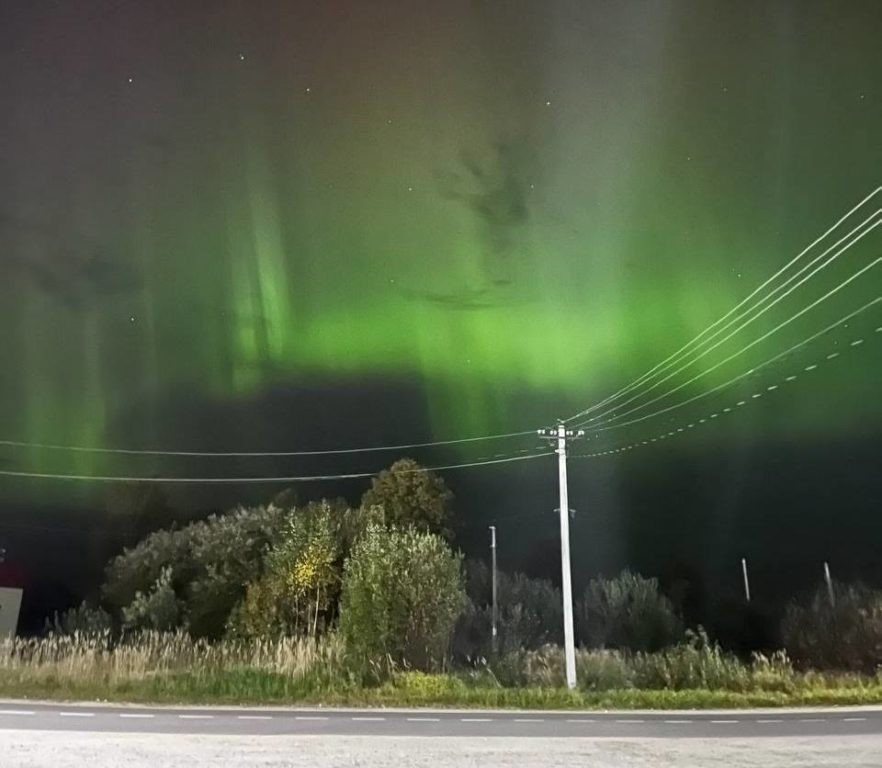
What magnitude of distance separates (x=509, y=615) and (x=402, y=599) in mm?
2056

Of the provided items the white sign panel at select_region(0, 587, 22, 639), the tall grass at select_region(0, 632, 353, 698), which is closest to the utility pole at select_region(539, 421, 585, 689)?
the tall grass at select_region(0, 632, 353, 698)

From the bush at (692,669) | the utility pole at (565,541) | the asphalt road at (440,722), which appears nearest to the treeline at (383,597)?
the bush at (692,669)

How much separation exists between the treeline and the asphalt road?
2.05 metres

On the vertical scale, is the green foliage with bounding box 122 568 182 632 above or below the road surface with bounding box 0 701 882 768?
above

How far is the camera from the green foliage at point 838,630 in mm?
9445

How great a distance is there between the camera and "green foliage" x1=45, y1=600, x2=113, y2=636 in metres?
9.96

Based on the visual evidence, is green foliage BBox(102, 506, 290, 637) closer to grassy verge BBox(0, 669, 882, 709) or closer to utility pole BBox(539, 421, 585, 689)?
grassy verge BBox(0, 669, 882, 709)

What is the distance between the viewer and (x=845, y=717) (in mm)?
6492

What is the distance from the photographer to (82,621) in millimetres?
10602

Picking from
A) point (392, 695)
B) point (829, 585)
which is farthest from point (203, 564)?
point (829, 585)

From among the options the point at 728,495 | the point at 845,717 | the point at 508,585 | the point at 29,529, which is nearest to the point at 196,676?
the point at 508,585

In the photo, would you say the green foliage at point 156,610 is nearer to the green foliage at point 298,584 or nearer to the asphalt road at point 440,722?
the green foliage at point 298,584

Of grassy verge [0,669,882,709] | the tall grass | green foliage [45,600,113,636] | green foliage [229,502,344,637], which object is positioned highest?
green foliage [229,502,344,637]

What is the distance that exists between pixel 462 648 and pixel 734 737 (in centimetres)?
440
